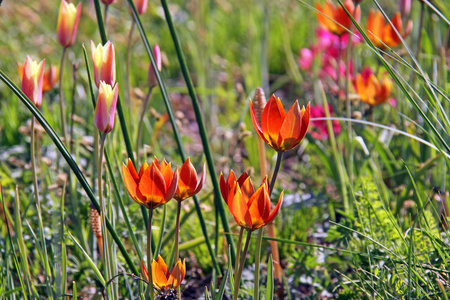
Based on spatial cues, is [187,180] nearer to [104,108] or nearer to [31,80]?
[104,108]

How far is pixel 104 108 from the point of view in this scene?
76cm

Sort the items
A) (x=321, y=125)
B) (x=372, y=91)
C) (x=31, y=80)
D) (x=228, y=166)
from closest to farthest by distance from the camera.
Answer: (x=31, y=80) < (x=372, y=91) < (x=321, y=125) < (x=228, y=166)

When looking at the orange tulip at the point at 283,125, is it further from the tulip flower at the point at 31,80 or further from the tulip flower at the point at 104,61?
the tulip flower at the point at 31,80

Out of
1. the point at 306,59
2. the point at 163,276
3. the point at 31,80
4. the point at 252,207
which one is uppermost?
the point at 306,59

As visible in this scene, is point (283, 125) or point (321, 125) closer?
point (283, 125)

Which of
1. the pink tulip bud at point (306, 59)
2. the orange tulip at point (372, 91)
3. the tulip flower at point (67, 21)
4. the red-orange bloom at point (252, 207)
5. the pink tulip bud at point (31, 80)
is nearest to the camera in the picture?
the red-orange bloom at point (252, 207)

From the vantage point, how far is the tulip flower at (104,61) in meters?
0.80

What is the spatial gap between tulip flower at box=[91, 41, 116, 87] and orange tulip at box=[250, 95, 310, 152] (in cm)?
25

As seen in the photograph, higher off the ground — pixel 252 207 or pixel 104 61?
pixel 104 61

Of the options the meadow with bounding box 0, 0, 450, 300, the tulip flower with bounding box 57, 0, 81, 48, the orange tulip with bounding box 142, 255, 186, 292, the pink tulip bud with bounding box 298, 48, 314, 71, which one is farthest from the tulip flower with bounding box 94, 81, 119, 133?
the pink tulip bud with bounding box 298, 48, 314, 71

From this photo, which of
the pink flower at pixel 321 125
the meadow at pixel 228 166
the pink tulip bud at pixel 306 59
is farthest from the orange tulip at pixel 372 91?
the pink tulip bud at pixel 306 59

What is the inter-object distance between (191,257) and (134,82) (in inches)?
52.8

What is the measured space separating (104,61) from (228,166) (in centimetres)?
112

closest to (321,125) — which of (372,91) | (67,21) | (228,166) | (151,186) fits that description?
(372,91)
